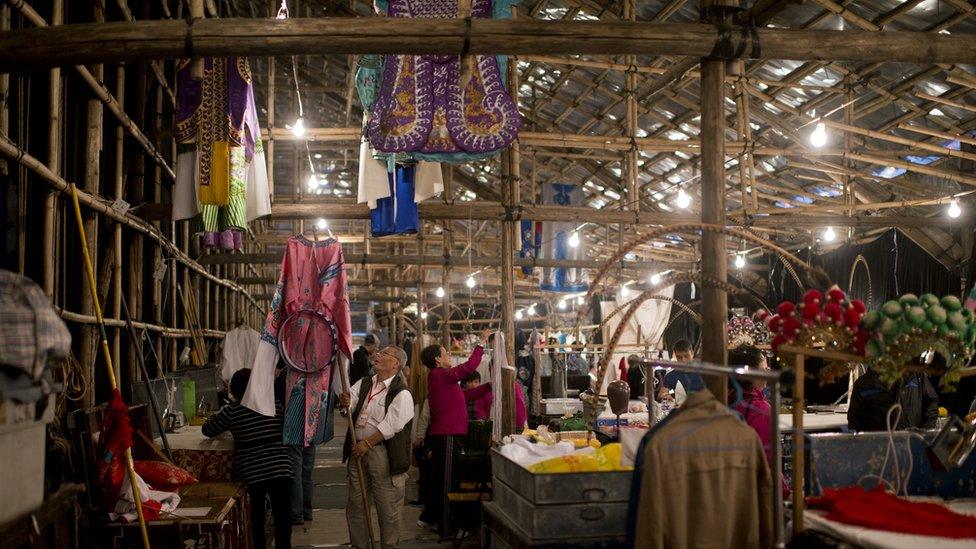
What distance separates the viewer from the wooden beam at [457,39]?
173 inches

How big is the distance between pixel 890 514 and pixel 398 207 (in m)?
5.60

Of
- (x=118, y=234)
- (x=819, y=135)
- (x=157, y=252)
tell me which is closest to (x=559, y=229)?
(x=819, y=135)

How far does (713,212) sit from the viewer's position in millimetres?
4570

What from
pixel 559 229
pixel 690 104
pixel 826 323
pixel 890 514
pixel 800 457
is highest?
pixel 690 104

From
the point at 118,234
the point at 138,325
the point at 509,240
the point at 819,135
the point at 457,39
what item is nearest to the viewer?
the point at 457,39

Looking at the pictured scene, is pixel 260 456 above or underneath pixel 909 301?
underneath

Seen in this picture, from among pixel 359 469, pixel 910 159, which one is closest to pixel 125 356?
pixel 359 469

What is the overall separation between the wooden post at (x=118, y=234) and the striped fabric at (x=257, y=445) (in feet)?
6.44

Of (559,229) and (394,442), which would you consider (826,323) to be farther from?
(559,229)

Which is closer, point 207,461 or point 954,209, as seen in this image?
point 207,461

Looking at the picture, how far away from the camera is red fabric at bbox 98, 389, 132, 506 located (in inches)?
187

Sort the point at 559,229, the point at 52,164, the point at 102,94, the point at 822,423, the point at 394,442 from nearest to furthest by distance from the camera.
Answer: the point at 52,164, the point at 394,442, the point at 102,94, the point at 822,423, the point at 559,229

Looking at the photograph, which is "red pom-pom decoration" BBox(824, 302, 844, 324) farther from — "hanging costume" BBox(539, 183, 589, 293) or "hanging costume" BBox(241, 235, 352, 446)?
"hanging costume" BBox(539, 183, 589, 293)

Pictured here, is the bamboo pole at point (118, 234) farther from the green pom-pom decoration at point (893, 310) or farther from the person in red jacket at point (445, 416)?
the green pom-pom decoration at point (893, 310)
